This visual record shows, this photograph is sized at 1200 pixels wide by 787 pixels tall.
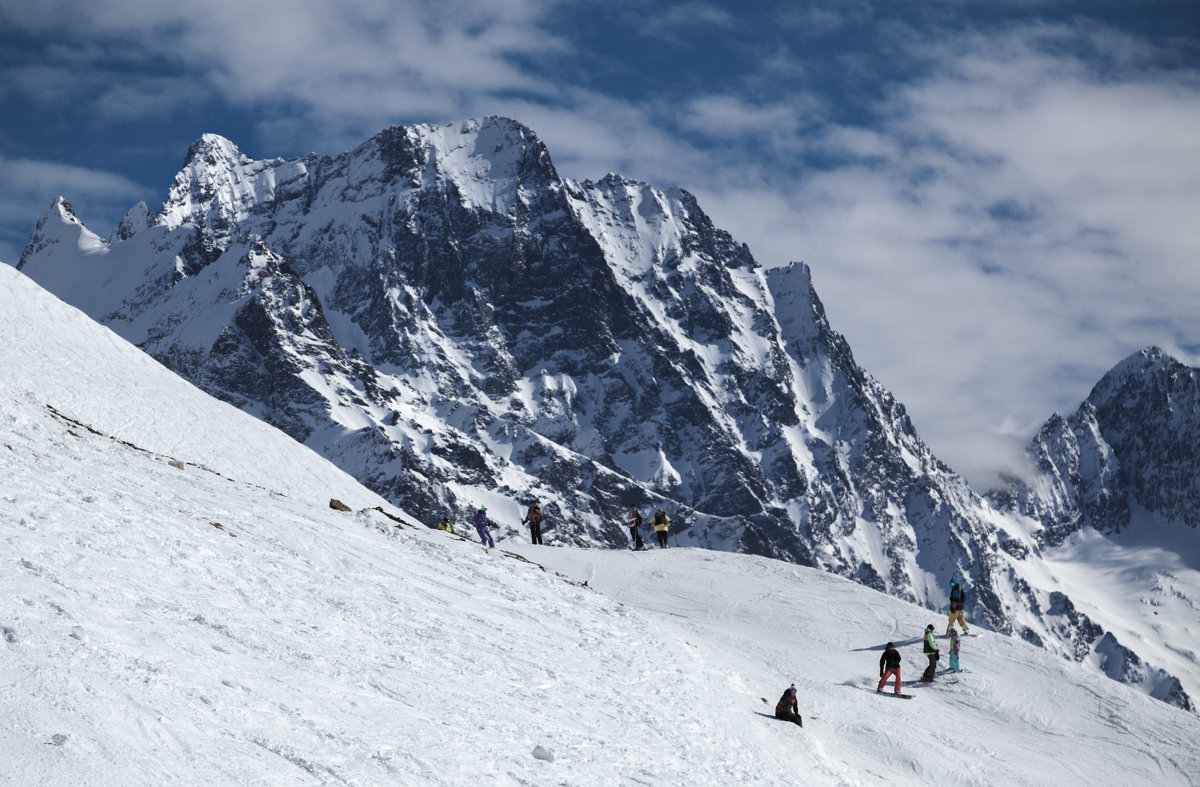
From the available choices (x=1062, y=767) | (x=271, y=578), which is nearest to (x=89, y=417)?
(x=271, y=578)

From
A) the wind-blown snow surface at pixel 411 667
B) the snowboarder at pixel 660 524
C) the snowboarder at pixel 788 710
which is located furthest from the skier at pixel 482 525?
the snowboarder at pixel 788 710

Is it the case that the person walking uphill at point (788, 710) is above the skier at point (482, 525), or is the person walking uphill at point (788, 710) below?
below

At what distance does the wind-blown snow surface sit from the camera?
1244cm

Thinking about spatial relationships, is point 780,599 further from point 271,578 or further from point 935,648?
point 271,578

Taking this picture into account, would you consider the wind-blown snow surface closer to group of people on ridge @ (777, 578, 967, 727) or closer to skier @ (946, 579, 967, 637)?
group of people on ridge @ (777, 578, 967, 727)

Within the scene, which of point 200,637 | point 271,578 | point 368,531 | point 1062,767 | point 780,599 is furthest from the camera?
point 780,599

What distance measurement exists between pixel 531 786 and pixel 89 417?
2989cm

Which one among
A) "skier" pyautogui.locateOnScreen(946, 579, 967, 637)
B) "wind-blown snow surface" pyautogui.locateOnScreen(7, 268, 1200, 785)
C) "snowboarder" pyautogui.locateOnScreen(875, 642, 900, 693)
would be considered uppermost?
"skier" pyautogui.locateOnScreen(946, 579, 967, 637)

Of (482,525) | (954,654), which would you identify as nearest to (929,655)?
(954,654)

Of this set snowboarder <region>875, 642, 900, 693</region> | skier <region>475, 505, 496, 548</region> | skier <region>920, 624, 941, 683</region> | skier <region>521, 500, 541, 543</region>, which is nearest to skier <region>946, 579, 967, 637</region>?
skier <region>920, 624, 941, 683</region>

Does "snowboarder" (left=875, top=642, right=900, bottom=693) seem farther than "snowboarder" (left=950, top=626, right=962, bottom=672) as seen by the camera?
No

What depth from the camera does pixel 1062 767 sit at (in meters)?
24.8

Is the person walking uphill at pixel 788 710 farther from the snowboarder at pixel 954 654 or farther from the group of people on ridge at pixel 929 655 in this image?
the snowboarder at pixel 954 654

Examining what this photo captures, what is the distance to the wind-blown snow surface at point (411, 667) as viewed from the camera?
12438 millimetres
